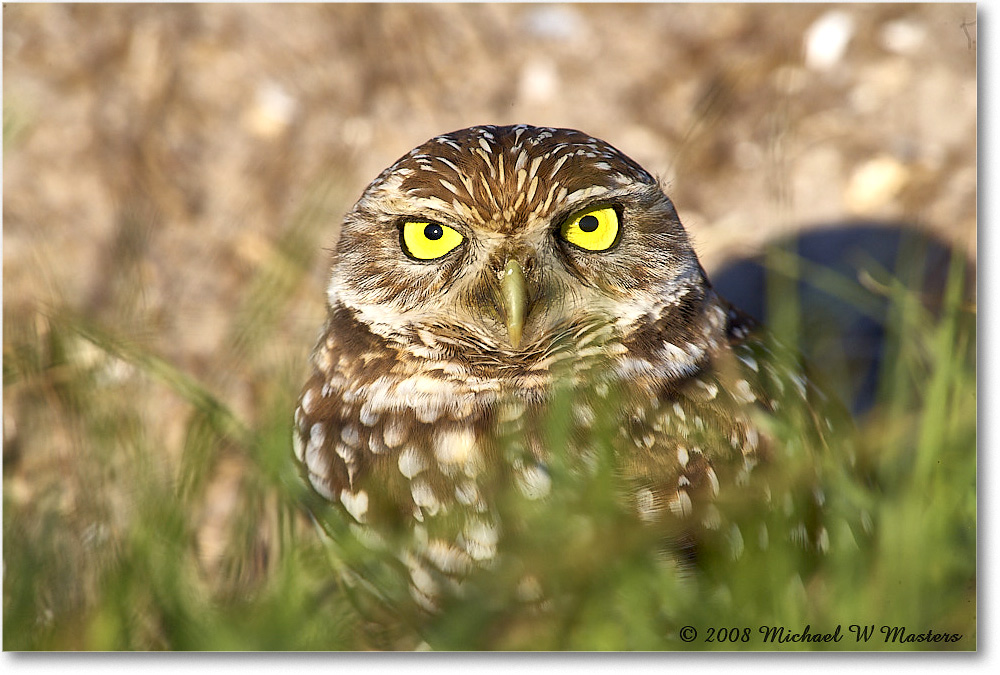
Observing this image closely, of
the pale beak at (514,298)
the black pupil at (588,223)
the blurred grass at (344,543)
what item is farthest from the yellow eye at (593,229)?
the blurred grass at (344,543)

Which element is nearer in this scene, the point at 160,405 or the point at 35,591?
the point at 35,591

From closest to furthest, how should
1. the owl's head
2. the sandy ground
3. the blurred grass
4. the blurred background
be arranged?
the blurred grass
the owl's head
the blurred background
the sandy ground

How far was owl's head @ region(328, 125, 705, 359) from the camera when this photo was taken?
147cm

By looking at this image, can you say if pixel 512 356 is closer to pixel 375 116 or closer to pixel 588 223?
pixel 588 223

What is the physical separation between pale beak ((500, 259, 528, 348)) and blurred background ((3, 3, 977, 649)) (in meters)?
0.34

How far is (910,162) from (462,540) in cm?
143

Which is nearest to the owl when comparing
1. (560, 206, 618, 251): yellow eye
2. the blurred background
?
(560, 206, 618, 251): yellow eye

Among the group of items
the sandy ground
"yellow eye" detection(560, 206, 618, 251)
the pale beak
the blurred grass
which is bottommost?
the blurred grass

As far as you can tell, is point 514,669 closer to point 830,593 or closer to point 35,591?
point 830,593

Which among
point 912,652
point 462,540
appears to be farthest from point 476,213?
point 912,652

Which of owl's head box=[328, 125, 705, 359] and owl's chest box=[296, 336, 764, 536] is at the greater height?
owl's head box=[328, 125, 705, 359]

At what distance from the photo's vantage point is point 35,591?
156 centimetres

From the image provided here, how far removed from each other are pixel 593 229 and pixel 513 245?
0.15 metres

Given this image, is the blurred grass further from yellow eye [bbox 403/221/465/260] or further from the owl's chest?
yellow eye [bbox 403/221/465/260]
